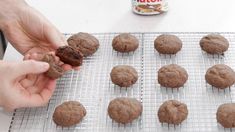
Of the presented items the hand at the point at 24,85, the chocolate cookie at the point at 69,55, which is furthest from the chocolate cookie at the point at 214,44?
the hand at the point at 24,85

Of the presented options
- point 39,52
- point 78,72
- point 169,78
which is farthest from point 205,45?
point 39,52

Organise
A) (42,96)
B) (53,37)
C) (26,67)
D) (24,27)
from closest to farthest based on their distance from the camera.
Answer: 1. (26,67)
2. (42,96)
3. (53,37)
4. (24,27)

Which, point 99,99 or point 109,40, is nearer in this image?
point 99,99

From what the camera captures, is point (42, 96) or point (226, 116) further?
point (42, 96)

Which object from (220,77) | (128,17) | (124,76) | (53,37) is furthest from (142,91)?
(128,17)

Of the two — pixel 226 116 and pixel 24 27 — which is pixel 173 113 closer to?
pixel 226 116

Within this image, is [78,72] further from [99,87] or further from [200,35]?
[200,35]

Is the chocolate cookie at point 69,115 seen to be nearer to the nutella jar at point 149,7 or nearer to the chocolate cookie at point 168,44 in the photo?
the chocolate cookie at point 168,44
